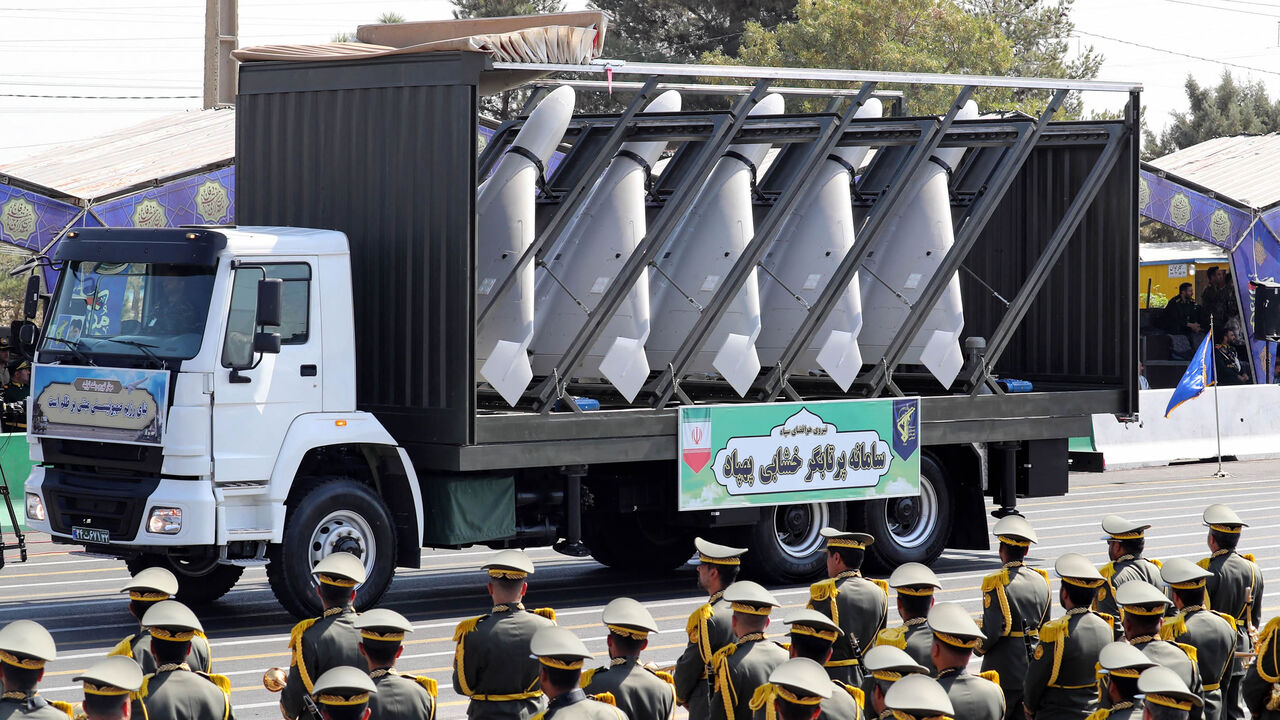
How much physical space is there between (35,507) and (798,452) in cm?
566

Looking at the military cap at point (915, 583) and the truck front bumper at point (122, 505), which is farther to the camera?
the truck front bumper at point (122, 505)

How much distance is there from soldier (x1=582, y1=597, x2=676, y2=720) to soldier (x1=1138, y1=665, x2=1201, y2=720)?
177 cm

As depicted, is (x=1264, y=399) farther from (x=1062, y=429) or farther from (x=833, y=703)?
(x=833, y=703)

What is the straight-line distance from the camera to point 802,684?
5750 millimetres

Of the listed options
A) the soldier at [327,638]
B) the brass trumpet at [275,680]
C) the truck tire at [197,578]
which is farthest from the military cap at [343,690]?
the truck tire at [197,578]

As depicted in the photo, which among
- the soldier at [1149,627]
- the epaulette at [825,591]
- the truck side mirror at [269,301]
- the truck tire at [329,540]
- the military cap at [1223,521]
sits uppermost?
the truck side mirror at [269,301]

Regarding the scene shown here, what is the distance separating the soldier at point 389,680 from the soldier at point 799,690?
1416 mm

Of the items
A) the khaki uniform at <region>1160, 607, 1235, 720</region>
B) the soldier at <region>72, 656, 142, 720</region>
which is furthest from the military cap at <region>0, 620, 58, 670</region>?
the khaki uniform at <region>1160, 607, 1235, 720</region>

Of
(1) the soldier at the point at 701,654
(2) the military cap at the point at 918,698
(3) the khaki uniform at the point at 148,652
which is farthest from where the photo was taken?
(1) the soldier at the point at 701,654

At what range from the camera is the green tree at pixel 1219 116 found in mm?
70625

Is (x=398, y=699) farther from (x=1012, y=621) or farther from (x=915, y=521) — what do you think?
(x=915, y=521)

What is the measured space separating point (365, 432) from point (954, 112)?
574cm

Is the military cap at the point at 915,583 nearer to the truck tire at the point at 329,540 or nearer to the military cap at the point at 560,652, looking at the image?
the military cap at the point at 560,652

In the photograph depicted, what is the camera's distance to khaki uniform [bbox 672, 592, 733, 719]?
7883 mm
